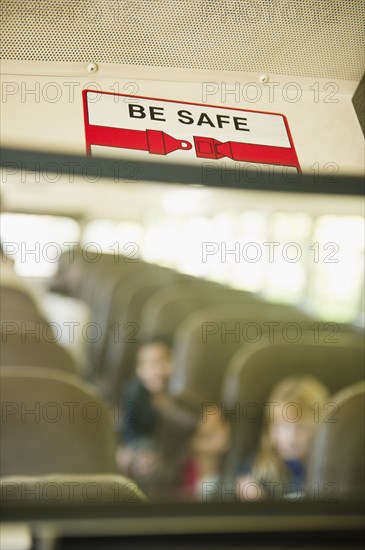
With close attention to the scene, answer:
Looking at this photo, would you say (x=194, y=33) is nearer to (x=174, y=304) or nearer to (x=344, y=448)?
(x=344, y=448)

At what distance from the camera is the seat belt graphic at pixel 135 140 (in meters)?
0.76

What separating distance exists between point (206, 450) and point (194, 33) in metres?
2.72

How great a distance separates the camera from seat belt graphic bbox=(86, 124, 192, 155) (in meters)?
0.76

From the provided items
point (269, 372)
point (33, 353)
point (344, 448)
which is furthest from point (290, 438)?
point (33, 353)

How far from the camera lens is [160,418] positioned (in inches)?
146

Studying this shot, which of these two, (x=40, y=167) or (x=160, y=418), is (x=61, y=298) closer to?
(x=160, y=418)

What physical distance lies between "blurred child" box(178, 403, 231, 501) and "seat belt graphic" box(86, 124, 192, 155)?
A: 7.90ft

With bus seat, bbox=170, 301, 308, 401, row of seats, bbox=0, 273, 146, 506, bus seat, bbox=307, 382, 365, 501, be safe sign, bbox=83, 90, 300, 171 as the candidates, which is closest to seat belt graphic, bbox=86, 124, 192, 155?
be safe sign, bbox=83, 90, 300, 171

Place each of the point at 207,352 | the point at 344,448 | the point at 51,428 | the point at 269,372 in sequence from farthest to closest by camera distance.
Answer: the point at 207,352
the point at 269,372
the point at 344,448
the point at 51,428

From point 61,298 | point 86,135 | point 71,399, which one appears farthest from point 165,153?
point 61,298

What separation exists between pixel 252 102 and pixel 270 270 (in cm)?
485

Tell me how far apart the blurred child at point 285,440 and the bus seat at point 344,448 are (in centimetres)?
97

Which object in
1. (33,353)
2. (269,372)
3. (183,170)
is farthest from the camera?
(269,372)

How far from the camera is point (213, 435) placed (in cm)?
322
